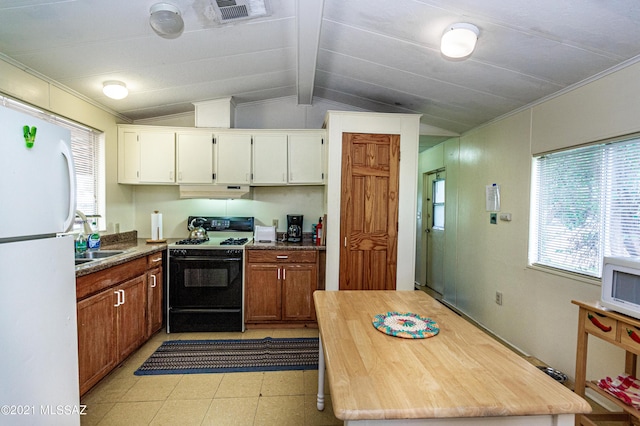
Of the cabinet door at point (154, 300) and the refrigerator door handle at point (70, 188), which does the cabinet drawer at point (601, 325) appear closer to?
the refrigerator door handle at point (70, 188)

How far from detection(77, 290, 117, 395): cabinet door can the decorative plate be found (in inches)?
75.0

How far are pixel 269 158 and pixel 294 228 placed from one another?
0.90 meters

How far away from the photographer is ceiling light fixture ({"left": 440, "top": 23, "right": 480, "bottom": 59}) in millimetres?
1833

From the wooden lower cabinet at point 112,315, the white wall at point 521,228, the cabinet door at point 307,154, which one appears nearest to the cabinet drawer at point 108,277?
the wooden lower cabinet at point 112,315

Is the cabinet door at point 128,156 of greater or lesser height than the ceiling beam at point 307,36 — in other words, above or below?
below

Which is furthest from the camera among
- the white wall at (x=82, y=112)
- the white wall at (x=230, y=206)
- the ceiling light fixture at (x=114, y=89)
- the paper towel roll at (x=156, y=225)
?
the white wall at (x=230, y=206)

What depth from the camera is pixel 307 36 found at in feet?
7.52

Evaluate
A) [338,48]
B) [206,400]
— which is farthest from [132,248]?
[338,48]

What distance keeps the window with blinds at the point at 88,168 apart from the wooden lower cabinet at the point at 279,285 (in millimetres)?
1642

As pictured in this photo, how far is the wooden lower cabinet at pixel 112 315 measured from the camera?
6.57ft

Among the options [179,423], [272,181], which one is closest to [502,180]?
[272,181]

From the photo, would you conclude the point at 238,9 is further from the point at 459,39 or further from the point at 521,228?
the point at 521,228

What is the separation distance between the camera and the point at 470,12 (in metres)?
1.76

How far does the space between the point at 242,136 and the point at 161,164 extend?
980 millimetres
